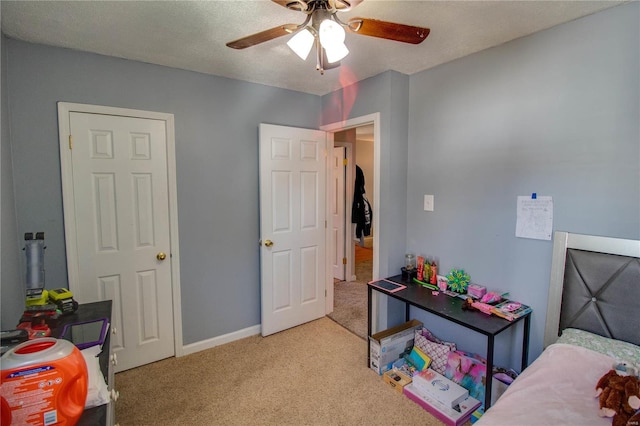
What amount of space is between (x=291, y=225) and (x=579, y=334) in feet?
7.36

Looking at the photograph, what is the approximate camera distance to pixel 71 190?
85.8 inches

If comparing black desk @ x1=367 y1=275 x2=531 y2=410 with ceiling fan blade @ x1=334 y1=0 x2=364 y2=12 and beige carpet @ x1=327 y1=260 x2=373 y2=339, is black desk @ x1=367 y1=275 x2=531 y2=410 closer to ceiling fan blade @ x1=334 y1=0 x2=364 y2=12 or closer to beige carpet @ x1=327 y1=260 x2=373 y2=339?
beige carpet @ x1=327 y1=260 x2=373 y2=339

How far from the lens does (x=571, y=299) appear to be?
69.3 inches

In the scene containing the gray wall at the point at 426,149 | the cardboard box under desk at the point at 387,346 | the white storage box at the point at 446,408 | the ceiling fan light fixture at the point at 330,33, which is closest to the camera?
the ceiling fan light fixture at the point at 330,33

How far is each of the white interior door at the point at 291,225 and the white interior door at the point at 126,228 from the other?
33.1 inches

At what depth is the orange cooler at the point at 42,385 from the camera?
79 cm

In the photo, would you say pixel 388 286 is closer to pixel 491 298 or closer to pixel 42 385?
pixel 491 298

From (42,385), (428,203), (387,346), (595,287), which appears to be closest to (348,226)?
(428,203)

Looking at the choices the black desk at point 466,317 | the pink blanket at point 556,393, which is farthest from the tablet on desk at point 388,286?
the pink blanket at point 556,393

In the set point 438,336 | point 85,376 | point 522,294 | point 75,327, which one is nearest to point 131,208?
point 75,327

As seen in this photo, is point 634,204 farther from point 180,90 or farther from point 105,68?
point 105,68

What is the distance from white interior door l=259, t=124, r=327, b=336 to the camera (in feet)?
9.61

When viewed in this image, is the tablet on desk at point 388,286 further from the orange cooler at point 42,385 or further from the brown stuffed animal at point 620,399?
the orange cooler at point 42,385

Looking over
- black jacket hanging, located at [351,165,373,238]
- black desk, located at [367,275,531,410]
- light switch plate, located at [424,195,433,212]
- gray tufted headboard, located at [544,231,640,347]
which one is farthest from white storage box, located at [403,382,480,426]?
black jacket hanging, located at [351,165,373,238]
